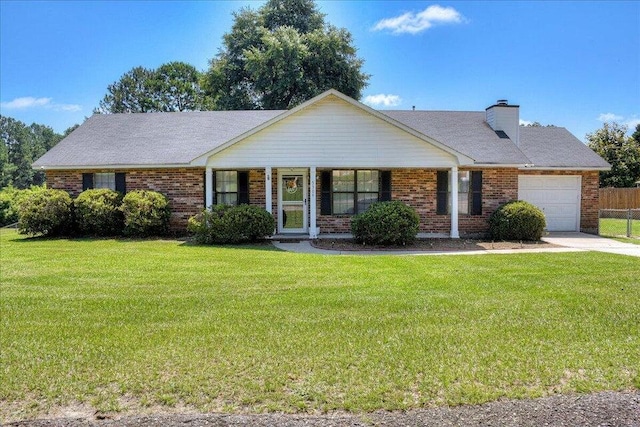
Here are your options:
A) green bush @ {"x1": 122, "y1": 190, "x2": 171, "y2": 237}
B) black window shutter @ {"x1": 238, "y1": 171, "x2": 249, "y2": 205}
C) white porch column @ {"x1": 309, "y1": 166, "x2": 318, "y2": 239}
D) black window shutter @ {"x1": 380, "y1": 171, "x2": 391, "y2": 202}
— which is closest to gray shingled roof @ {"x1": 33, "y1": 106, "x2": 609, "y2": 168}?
green bush @ {"x1": 122, "y1": 190, "x2": 171, "y2": 237}

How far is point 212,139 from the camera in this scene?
1777 cm

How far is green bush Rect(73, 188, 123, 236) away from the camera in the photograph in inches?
602

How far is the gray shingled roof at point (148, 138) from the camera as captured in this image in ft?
54.0

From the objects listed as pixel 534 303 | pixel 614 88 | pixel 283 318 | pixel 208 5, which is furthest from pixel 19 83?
pixel 614 88

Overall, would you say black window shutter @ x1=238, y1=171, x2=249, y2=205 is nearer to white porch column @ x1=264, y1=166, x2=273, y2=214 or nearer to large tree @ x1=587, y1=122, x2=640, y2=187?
white porch column @ x1=264, y1=166, x2=273, y2=214

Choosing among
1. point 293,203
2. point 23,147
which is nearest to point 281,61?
point 293,203

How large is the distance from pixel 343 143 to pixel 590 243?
822cm

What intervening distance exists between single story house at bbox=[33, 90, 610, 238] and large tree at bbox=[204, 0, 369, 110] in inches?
474

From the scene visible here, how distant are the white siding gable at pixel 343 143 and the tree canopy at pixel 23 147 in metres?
53.3

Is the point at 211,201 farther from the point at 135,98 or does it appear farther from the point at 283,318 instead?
the point at 135,98

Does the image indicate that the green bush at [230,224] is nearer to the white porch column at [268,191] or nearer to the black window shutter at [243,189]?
the white porch column at [268,191]

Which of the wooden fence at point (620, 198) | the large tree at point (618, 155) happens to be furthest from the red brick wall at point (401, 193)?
the large tree at point (618, 155)

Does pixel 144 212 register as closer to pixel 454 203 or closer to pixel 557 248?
pixel 454 203

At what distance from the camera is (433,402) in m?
3.63
